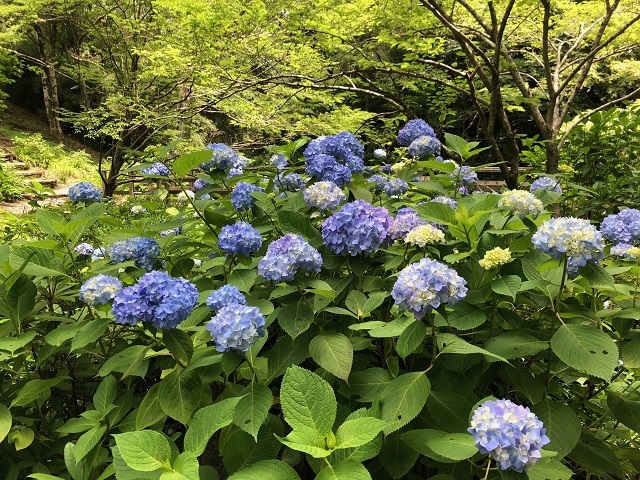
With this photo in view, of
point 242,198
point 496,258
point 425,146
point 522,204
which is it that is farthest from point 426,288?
point 425,146

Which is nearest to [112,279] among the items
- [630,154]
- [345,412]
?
[345,412]

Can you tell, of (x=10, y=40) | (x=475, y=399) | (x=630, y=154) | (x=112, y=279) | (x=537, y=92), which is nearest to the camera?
(x=475, y=399)

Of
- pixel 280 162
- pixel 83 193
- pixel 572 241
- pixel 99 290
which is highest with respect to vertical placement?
pixel 572 241

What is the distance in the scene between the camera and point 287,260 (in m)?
1.21

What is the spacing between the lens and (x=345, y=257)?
1408 millimetres

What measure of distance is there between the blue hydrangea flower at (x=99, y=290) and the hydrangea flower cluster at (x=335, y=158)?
83 centimetres

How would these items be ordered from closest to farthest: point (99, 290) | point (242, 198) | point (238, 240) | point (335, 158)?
point (99, 290) → point (238, 240) → point (242, 198) → point (335, 158)

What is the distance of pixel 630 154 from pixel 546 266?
12.5ft

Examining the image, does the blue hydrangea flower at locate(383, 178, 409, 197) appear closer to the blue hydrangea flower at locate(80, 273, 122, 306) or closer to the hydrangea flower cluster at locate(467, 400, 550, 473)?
the blue hydrangea flower at locate(80, 273, 122, 306)

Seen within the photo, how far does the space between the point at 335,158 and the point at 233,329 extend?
1095 mm

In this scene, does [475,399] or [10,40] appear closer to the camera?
[475,399]

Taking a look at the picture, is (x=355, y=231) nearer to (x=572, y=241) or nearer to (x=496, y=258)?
(x=496, y=258)

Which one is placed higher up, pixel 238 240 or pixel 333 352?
pixel 238 240

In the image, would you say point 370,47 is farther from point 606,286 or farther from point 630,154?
point 606,286
